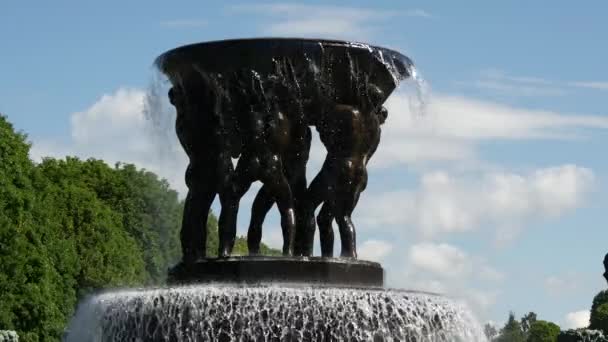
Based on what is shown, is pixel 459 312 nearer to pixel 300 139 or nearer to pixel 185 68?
pixel 300 139

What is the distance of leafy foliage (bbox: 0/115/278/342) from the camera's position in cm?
4997

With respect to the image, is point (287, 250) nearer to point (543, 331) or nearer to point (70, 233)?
point (70, 233)

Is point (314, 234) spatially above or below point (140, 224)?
below

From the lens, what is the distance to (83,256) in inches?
2408

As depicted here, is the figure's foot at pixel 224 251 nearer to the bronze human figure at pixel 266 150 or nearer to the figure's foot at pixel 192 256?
the figure's foot at pixel 192 256

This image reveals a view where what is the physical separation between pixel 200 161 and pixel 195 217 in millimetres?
864

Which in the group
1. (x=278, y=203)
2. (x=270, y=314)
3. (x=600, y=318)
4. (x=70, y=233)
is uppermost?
(x=600, y=318)

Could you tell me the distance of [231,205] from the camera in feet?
76.8

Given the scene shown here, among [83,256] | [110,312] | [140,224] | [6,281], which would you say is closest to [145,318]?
[110,312]

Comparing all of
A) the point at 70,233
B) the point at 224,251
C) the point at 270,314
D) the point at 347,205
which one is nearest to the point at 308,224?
the point at 347,205

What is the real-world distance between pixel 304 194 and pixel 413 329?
11.0 feet

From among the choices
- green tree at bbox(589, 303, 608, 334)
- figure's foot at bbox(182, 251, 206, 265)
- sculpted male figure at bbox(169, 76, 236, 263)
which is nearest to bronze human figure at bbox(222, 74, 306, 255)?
sculpted male figure at bbox(169, 76, 236, 263)

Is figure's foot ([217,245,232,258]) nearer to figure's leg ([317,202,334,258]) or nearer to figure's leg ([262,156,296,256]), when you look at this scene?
figure's leg ([262,156,296,256])

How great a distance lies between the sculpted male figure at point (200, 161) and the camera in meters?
23.5
